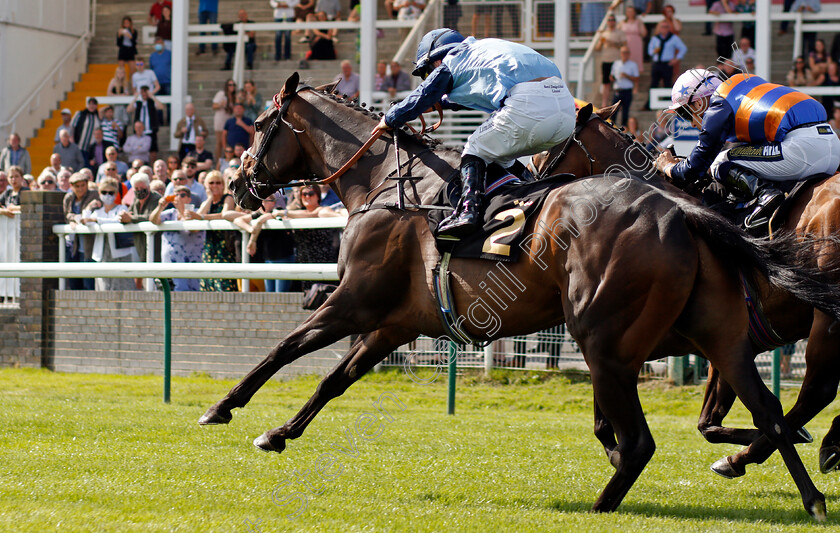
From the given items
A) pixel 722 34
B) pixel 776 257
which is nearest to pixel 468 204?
pixel 776 257

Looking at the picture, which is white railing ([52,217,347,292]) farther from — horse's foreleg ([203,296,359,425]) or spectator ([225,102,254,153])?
horse's foreleg ([203,296,359,425])

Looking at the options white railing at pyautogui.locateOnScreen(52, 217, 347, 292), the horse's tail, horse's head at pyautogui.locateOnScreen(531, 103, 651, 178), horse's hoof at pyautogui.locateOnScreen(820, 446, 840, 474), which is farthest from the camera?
white railing at pyautogui.locateOnScreen(52, 217, 347, 292)

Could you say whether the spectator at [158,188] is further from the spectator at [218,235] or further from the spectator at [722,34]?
the spectator at [722,34]

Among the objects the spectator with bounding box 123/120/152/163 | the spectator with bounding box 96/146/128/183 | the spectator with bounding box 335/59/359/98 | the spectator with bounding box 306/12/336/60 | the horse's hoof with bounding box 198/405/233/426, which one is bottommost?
the horse's hoof with bounding box 198/405/233/426

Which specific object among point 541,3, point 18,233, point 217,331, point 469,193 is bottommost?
point 217,331

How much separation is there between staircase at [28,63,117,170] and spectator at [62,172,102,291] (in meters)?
7.07

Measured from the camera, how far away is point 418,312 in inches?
230

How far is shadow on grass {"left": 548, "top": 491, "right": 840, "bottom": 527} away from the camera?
5.05 metres

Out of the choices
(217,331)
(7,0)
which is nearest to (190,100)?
(7,0)

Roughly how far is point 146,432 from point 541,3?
11894mm

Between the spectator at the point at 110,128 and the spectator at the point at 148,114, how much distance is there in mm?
348

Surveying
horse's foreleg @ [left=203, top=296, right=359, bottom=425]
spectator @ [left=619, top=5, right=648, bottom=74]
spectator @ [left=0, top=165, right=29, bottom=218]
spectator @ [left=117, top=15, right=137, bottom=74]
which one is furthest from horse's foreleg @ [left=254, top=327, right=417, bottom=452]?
spectator @ [left=117, top=15, right=137, bottom=74]

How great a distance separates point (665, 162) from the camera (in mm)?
6527

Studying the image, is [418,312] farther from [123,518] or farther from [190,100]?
[190,100]
